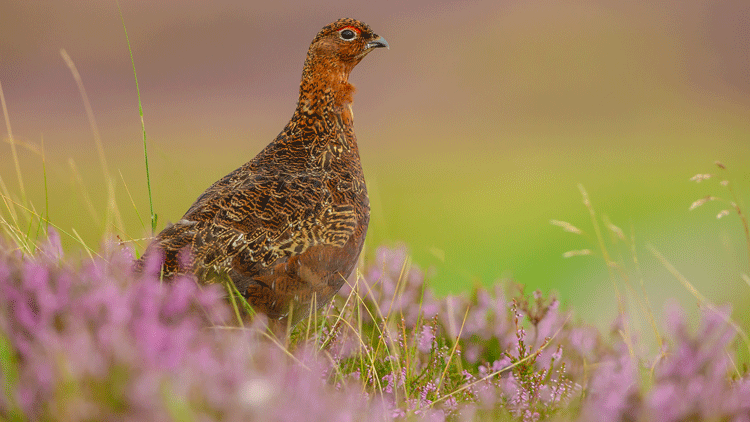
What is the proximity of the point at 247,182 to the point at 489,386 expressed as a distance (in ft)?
5.59

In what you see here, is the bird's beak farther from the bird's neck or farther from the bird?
the bird

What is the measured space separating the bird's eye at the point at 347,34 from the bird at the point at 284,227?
553 mm

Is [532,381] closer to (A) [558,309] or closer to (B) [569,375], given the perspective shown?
(B) [569,375]

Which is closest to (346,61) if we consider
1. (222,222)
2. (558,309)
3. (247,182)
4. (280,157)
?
(280,157)

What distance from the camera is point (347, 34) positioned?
4188mm

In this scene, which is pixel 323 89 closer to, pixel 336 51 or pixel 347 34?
pixel 336 51

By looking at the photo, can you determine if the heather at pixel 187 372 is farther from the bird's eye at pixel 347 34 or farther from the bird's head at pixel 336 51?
the bird's eye at pixel 347 34

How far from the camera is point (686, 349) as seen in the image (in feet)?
6.03

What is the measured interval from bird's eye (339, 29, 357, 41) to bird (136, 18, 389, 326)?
55 centimetres

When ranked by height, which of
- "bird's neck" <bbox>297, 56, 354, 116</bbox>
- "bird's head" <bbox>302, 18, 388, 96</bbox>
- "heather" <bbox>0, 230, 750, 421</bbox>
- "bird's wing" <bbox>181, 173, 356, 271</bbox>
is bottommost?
"heather" <bbox>0, 230, 750, 421</bbox>

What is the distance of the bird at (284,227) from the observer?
3.05 meters

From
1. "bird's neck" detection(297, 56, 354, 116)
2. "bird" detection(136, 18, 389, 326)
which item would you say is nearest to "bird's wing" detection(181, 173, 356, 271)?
"bird" detection(136, 18, 389, 326)

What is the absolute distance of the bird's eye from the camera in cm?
417

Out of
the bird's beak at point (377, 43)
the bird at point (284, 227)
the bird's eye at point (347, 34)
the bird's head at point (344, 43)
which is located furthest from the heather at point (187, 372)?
the bird's beak at point (377, 43)
